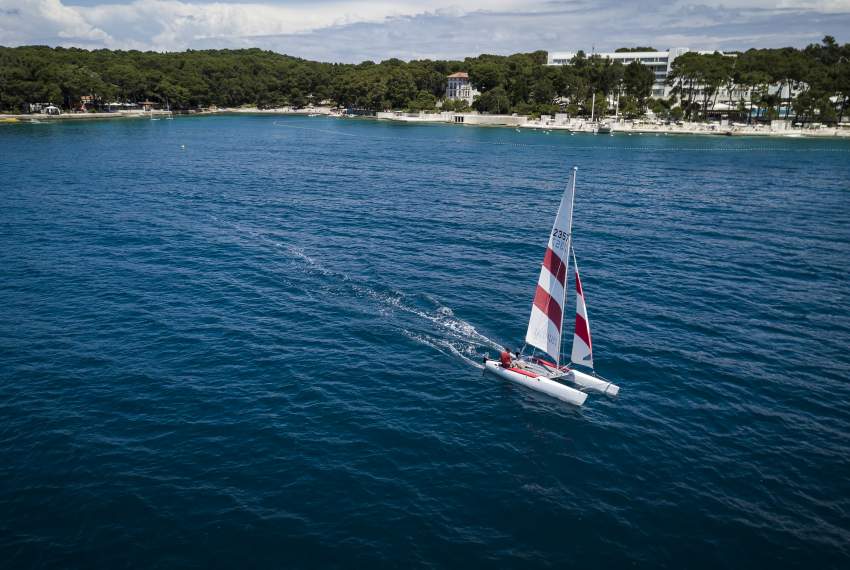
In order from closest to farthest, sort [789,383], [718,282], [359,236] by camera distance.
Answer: [789,383], [718,282], [359,236]

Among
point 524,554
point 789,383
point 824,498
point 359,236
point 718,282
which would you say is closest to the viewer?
point 524,554

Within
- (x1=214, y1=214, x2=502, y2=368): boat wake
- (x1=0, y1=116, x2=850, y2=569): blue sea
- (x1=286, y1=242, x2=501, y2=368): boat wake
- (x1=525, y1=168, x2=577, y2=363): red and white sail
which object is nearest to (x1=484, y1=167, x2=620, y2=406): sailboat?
(x1=525, y1=168, x2=577, y2=363): red and white sail

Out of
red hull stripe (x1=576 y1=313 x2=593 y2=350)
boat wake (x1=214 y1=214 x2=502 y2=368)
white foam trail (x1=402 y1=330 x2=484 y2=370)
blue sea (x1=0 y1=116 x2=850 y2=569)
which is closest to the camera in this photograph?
blue sea (x1=0 y1=116 x2=850 y2=569)

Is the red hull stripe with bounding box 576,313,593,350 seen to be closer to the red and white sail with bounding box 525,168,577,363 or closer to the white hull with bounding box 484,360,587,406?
the red and white sail with bounding box 525,168,577,363

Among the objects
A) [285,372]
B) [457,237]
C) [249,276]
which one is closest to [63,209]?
[249,276]

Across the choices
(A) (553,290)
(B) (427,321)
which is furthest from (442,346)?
(A) (553,290)

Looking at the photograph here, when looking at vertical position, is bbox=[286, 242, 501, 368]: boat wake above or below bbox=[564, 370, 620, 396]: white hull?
above

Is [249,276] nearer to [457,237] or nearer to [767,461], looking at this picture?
[457,237]
